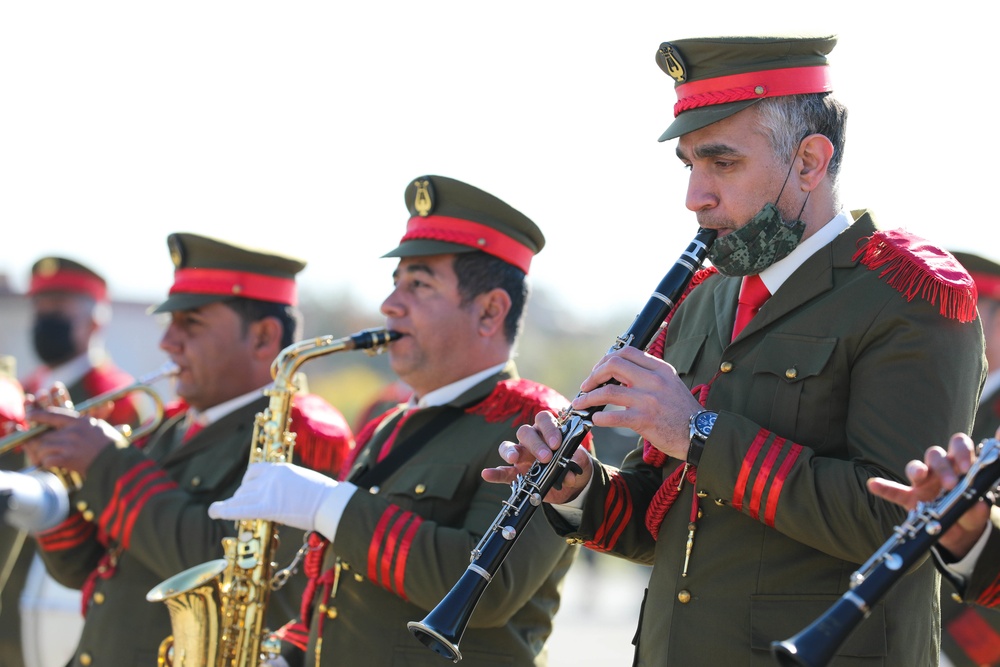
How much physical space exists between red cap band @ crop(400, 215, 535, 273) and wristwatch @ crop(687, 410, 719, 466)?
1.88m

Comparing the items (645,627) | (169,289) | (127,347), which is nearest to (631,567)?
(127,347)

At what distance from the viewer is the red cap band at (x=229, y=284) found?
5.78 metres

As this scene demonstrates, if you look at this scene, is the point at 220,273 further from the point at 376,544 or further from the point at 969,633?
the point at 969,633

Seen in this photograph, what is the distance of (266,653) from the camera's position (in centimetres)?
468

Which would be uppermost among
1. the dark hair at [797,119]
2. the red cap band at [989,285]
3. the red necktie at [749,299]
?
the dark hair at [797,119]

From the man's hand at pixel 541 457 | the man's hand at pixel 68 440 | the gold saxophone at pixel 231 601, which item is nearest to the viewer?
the man's hand at pixel 541 457

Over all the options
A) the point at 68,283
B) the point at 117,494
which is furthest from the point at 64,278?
the point at 117,494

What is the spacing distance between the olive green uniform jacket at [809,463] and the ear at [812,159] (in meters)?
0.17

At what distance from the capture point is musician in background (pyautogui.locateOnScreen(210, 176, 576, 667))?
409cm

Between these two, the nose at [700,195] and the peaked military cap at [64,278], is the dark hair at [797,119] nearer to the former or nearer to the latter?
the nose at [700,195]

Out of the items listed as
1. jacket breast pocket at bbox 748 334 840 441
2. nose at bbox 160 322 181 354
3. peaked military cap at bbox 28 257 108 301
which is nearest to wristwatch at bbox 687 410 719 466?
jacket breast pocket at bbox 748 334 840 441

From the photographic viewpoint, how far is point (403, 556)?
13.3 ft

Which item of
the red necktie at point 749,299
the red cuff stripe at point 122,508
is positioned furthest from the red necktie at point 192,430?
the red necktie at point 749,299

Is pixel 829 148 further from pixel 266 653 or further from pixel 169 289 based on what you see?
pixel 169 289
